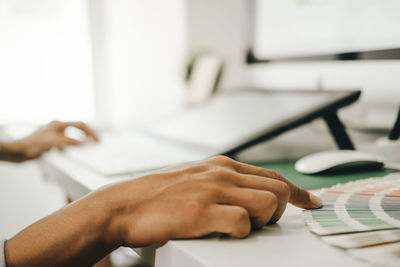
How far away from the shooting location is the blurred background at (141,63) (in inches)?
35.4

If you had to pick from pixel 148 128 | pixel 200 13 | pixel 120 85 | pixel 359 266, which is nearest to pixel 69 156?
pixel 148 128

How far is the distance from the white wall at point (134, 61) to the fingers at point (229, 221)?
5.79ft

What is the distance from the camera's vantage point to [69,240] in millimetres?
378

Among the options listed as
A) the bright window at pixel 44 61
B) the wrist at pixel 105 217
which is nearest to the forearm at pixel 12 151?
the wrist at pixel 105 217

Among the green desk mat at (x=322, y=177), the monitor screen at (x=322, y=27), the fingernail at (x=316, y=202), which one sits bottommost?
the green desk mat at (x=322, y=177)

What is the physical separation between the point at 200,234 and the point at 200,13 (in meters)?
1.44

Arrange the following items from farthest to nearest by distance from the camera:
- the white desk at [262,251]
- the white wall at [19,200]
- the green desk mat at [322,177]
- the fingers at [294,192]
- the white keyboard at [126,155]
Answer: the white wall at [19,200] < the white keyboard at [126,155] < the green desk mat at [322,177] < the fingers at [294,192] < the white desk at [262,251]

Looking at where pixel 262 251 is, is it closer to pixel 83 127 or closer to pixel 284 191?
pixel 284 191

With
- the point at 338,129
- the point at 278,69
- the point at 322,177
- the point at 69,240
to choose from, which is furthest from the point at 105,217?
the point at 278,69

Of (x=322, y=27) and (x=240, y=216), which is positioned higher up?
(x=322, y=27)

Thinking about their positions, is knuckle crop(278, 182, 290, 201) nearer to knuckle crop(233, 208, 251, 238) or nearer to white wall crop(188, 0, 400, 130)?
knuckle crop(233, 208, 251, 238)

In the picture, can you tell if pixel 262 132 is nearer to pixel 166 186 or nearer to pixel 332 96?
pixel 332 96

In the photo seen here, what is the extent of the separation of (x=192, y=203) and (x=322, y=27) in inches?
25.1

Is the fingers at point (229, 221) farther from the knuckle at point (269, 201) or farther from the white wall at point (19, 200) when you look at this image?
the white wall at point (19, 200)
